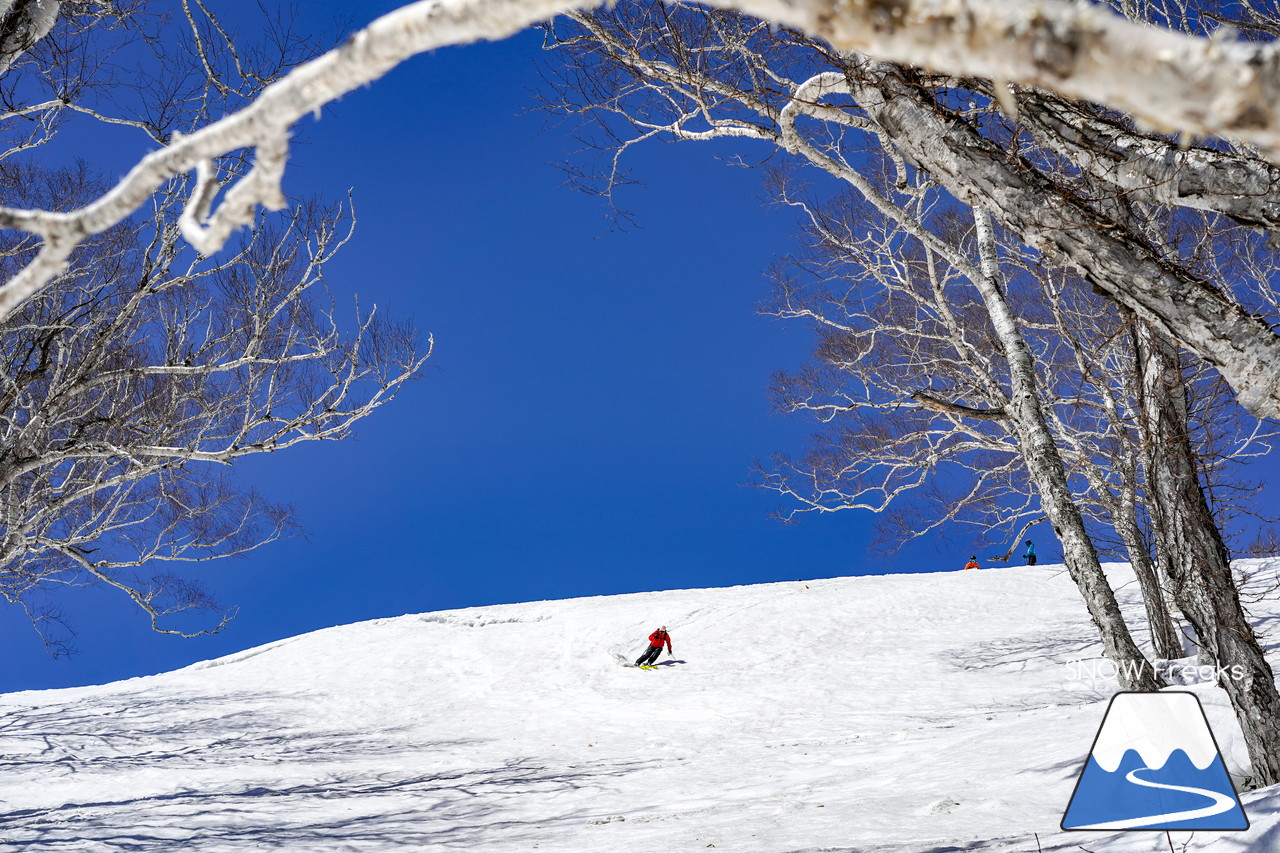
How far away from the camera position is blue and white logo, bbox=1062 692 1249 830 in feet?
8.77

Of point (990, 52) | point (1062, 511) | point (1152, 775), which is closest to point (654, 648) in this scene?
point (1062, 511)

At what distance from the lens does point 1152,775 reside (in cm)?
270

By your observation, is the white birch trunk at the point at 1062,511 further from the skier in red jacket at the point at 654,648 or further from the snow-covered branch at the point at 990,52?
the skier in red jacket at the point at 654,648

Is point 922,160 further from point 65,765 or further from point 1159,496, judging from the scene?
point 65,765

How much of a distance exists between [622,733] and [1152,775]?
9.16 m

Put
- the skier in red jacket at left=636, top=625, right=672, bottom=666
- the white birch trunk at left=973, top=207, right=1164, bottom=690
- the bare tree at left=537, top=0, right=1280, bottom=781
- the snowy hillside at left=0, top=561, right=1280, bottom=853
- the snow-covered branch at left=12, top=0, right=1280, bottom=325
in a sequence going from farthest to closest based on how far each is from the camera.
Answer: the skier in red jacket at left=636, top=625, right=672, bottom=666
the snowy hillside at left=0, top=561, right=1280, bottom=853
the white birch trunk at left=973, top=207, right=1164, bottom=690
the bare tree at left=537, top=0, right=1280, bottom=781
the snow-covered branch at left=12, top=0, right=1280, bottom=325

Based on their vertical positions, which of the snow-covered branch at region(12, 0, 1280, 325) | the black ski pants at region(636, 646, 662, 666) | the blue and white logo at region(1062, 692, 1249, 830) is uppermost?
the black ski pants at region(636, 646, 662, 666)

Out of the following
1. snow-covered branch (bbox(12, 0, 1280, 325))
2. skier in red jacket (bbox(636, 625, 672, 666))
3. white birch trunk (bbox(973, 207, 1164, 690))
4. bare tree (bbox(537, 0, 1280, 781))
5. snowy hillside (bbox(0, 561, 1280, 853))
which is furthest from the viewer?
skier in red jacket (bbox(636, 625, 672, 666))

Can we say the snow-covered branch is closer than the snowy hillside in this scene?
Yes

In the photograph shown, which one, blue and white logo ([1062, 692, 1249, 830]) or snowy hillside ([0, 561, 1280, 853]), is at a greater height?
snowy hillside ([0, 561, 1280, 853])

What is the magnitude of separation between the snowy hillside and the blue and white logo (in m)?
0.70

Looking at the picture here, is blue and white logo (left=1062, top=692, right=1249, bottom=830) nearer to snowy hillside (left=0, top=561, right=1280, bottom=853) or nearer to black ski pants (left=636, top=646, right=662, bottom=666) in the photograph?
snowy hillside (left=0, top=561, right=1280, bottom=853)

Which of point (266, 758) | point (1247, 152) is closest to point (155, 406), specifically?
point (266, 758)

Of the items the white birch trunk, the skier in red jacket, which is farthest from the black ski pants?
the white birch trunk
